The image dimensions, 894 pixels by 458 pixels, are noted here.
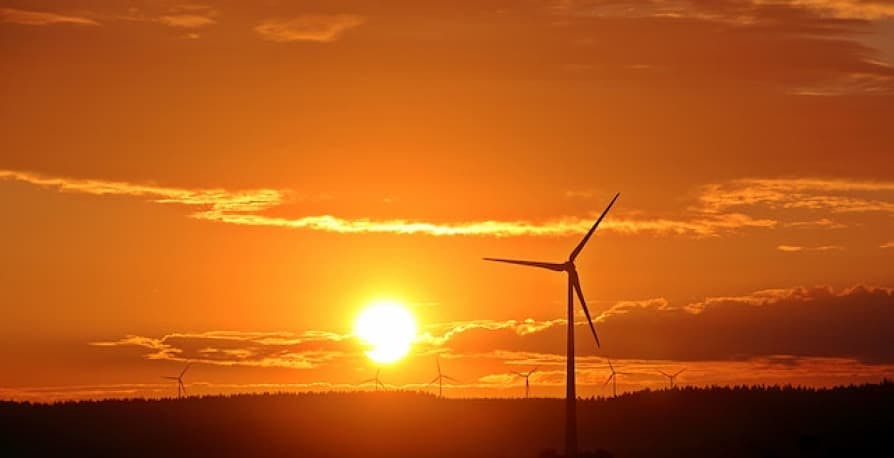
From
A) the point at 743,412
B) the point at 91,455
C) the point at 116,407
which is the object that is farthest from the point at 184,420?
the point at 743,412

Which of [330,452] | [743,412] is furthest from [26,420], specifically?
[743,412]

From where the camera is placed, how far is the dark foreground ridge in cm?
15050

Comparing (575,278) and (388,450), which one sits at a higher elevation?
(575,278)

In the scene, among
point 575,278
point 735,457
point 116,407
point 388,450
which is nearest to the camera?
point 575,278

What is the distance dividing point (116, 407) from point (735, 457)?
59.8 m

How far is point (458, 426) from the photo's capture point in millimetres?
166875

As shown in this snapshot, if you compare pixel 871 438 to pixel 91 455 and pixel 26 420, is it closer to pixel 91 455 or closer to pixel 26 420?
pixel 91 455

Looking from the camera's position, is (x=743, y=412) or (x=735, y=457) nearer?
(x=735, y=457)

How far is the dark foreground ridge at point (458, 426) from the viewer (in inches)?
5925

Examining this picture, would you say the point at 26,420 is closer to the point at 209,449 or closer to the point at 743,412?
the point at 209,449

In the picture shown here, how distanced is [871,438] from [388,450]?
36735 millimetres

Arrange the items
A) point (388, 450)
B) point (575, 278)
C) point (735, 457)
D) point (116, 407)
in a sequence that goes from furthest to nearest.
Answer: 1. point (116, 407)
2. point (388, 450)
3. point (735, 457)
4. point (575, 278)

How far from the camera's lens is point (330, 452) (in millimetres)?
153625

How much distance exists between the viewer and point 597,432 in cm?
16512
